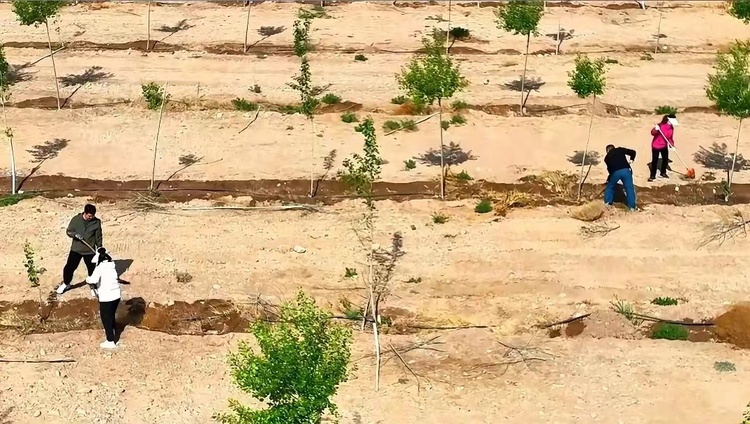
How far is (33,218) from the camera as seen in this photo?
21.6 metres

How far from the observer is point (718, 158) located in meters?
Result: 24.7

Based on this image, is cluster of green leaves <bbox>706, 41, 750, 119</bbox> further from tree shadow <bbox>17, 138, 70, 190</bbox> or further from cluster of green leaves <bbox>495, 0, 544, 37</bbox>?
tree shadow <bbox>17, 138, 70, 190</bbox>

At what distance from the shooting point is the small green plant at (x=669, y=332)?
58.5 feet

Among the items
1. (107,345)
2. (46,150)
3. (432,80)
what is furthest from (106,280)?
(46,150)

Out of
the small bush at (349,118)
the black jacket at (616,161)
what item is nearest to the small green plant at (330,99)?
the small bush at (349,118)

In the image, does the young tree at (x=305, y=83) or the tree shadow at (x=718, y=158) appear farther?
the tree shadow at (x=718, y=158)

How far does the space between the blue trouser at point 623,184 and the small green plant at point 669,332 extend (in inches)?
168

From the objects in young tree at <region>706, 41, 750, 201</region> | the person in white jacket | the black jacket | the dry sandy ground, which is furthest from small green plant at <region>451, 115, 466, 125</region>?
the person in white jacket

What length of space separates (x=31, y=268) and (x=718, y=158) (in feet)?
50.8

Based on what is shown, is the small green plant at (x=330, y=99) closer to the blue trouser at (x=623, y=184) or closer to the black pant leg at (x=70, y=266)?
the blue trouser at (x=623, y=184)

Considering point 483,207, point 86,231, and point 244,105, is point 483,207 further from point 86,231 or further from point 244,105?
point 86,231

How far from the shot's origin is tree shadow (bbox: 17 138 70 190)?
24.3 metres

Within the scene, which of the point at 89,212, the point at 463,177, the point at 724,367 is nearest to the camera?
the point at 724,367

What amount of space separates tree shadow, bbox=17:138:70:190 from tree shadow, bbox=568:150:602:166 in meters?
11.9
